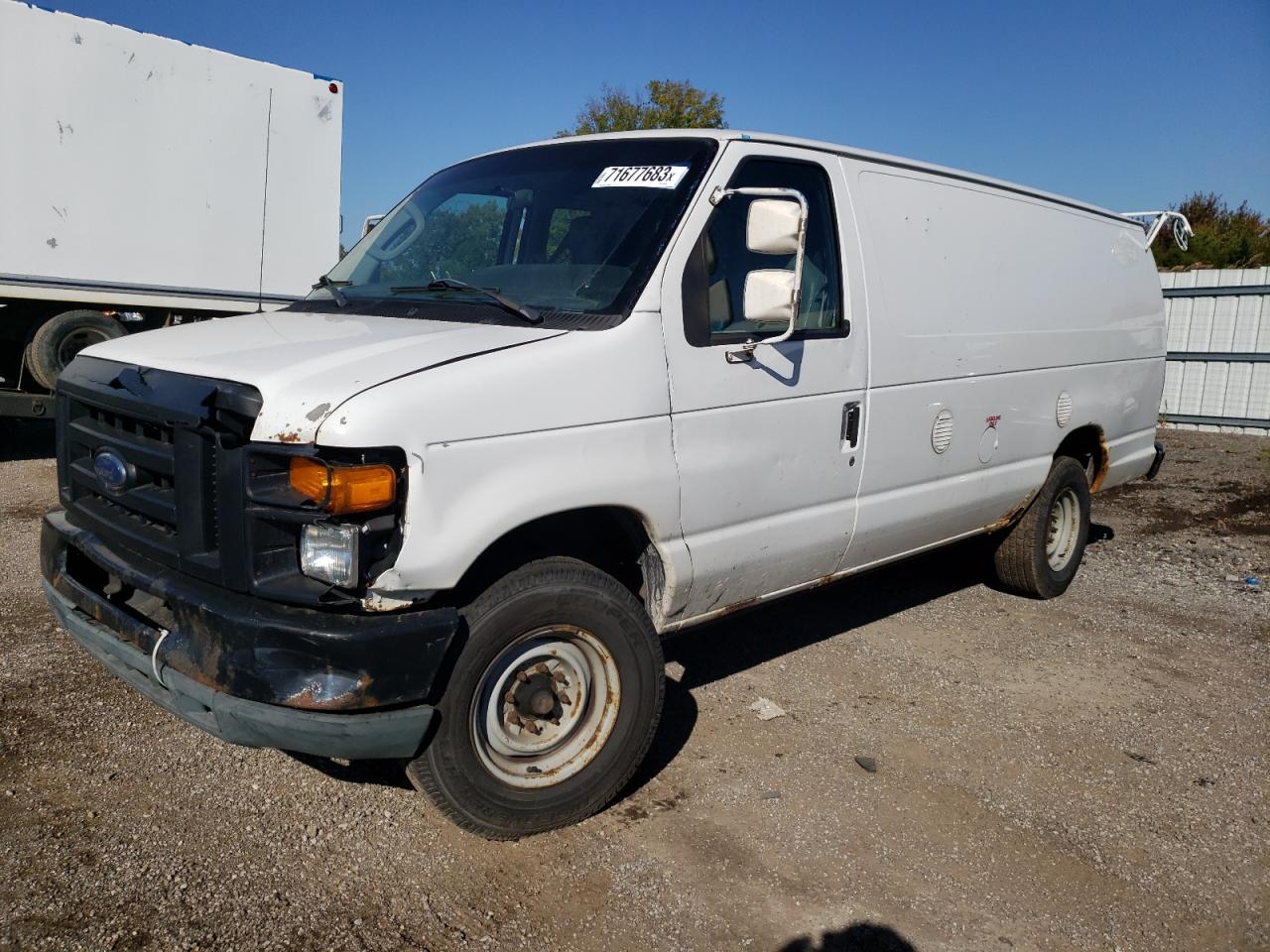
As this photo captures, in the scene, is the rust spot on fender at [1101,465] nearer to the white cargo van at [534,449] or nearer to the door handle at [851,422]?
the white cargo van at [534,449]

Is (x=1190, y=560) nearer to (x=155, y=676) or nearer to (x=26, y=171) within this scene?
(x=155, y=676)

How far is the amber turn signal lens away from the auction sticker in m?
1.63

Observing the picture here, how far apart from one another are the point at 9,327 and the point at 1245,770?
9934 mm

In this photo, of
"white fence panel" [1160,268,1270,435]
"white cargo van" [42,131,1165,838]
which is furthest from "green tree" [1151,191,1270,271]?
"white cargo van" [42,131,1165,838]

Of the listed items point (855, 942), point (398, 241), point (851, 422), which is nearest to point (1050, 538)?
point (851, 422)

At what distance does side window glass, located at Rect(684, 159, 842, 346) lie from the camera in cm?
360

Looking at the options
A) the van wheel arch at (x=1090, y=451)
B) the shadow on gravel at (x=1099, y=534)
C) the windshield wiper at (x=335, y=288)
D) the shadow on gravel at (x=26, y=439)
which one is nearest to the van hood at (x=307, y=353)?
the windshield wiper at (x=335, y=288)

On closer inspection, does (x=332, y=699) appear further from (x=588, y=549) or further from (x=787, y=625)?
(x=787, y=625)

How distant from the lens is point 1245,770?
409cm

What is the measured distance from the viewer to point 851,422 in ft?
13.7

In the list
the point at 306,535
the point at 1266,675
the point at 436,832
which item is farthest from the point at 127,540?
the point at 1266,675

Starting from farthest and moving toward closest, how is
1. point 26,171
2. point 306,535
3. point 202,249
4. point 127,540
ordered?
point 202,249 → point 26,171 → point 127,540 → point 306,535

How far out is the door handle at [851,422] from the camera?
163 inches

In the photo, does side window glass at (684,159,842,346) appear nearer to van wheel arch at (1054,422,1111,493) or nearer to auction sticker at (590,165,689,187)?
auction sticker at (590,165,689,187)
